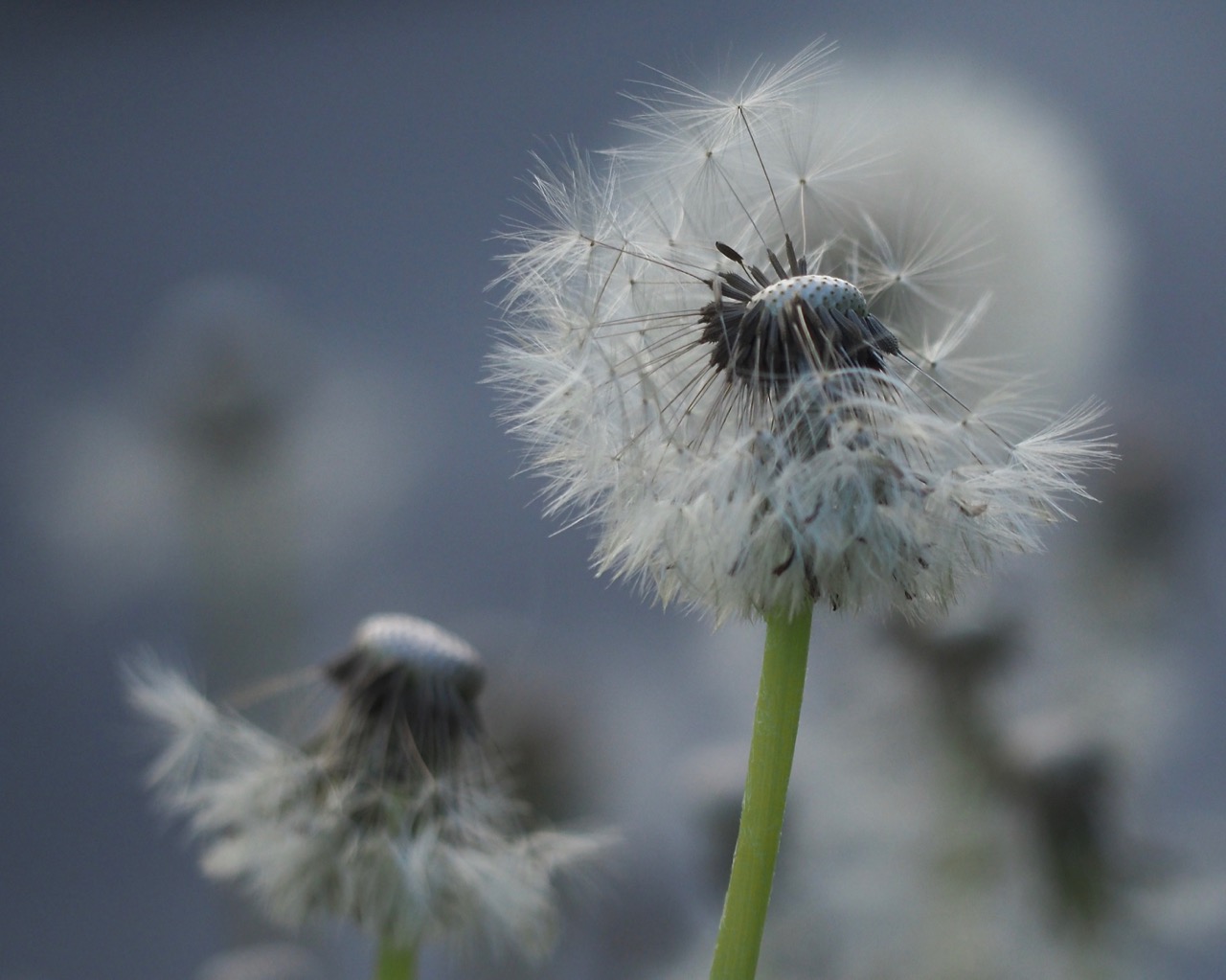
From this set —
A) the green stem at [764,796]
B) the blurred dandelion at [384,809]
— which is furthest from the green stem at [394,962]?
the green stem at [764,796]

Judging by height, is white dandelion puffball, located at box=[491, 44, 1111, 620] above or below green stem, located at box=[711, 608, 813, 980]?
above

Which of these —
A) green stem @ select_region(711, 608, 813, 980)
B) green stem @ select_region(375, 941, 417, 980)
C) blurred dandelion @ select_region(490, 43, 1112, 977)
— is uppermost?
blurred dandelion @ select_region(490, 43, 1112, 977)

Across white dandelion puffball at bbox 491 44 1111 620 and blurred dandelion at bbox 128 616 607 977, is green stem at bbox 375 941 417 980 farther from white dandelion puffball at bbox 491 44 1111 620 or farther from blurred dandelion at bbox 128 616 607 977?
white dandelion puffball at bbox 491 44 1111 620

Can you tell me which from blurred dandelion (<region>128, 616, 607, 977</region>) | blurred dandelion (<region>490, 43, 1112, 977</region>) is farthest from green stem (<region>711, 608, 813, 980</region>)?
blurred dandelion (<region>128, 616, 607, 977</region>)

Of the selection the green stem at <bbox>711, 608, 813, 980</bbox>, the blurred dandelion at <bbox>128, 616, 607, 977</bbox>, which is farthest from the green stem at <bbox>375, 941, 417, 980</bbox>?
the green stem at <bbox>711, 608, 813, 980</bbox>

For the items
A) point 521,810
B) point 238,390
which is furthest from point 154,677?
point 238,390

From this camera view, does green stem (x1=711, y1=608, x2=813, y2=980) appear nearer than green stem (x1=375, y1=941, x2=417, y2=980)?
Yes

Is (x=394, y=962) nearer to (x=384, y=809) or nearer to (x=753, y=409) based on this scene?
(x=384, y=809)

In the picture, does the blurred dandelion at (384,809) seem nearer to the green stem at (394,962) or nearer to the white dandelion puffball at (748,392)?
the green stem at (394,962)
